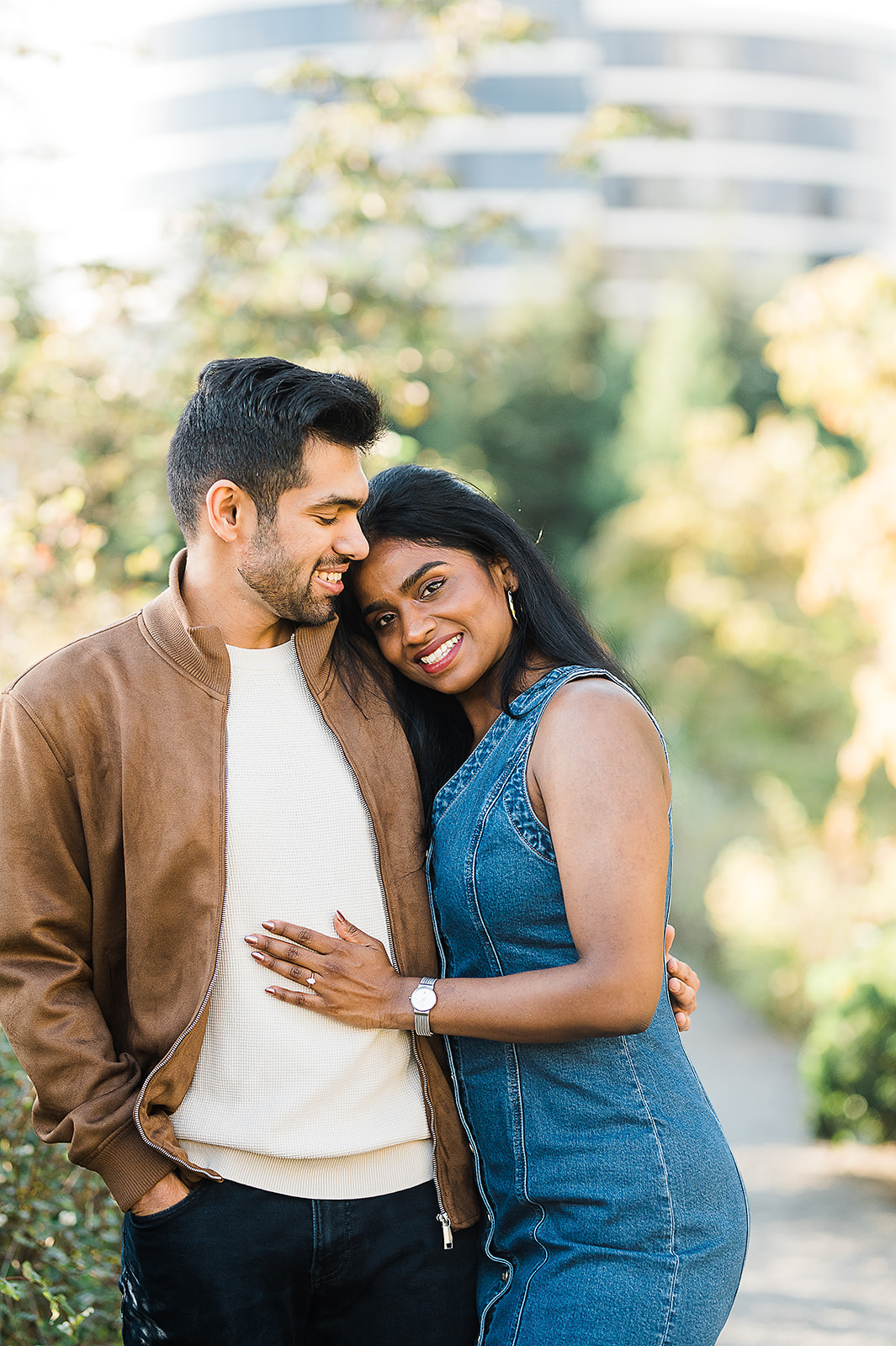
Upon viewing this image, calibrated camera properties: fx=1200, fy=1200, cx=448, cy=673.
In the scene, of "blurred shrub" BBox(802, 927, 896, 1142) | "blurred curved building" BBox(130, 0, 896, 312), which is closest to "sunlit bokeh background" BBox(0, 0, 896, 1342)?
"blurred shrub" BBox(802, 927, 896, 1142)

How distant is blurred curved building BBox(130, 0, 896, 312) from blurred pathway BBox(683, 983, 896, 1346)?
46.7m

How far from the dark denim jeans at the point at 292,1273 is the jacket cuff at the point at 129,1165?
0.06m

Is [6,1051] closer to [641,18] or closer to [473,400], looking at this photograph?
[473,400]

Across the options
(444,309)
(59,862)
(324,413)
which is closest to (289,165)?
(444,309)

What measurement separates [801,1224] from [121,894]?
5105 mm

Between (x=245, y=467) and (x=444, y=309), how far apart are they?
232 inches

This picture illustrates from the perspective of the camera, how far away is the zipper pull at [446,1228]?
2.17 meters

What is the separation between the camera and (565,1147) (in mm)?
2043

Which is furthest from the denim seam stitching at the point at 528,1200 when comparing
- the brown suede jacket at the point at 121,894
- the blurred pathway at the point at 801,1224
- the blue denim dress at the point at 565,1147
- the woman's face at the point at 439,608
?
the blurred pathway at the point at 801,1224

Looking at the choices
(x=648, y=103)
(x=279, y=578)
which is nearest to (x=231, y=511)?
(x=279, y=578)

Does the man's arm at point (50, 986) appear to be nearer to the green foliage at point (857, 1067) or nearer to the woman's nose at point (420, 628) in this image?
the woman's nose at point (420, 628)

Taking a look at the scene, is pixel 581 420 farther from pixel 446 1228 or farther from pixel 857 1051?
pixel 446 1228

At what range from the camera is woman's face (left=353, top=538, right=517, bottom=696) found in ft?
7.69

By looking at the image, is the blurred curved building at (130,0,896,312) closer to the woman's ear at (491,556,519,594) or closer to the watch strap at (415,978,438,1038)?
the woman's ear at (491,556,519,594)
